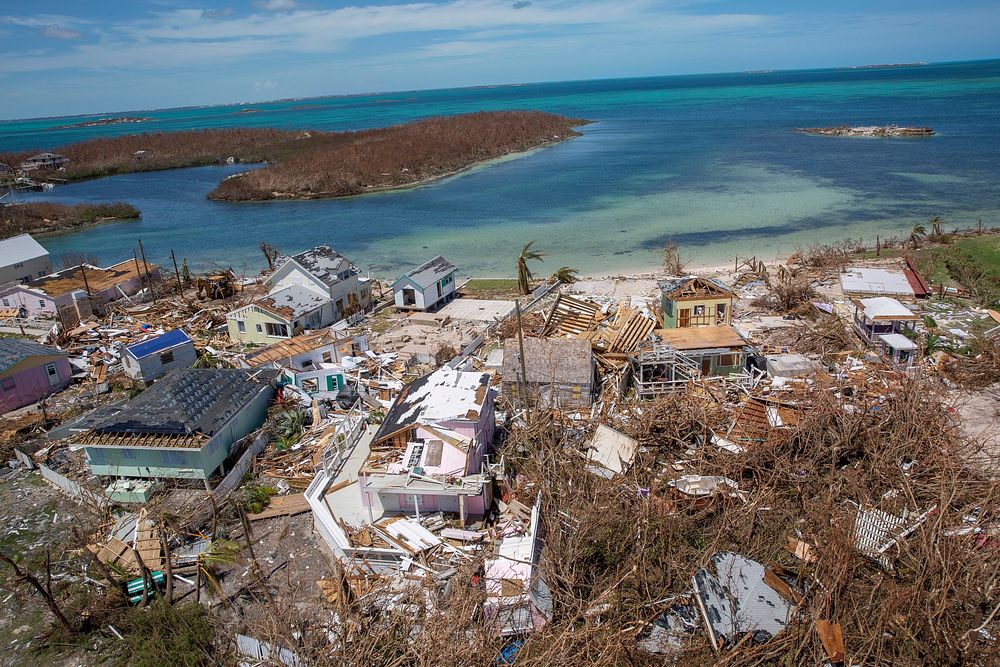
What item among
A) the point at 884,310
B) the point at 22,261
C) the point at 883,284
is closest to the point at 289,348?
the point at 884,310

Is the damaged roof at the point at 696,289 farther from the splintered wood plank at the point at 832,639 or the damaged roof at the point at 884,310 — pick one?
the splintered wood plank at the point at 832,639

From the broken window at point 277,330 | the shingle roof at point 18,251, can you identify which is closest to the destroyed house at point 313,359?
the broken window at point 277,330

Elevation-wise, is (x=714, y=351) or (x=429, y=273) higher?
(x=429, y=273)

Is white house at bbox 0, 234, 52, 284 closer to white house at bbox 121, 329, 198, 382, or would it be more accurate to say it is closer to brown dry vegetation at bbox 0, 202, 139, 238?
white house at bbox 121, 329, 198, 382

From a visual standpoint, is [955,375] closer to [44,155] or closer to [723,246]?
[723,246]

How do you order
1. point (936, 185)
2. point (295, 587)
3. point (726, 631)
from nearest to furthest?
point (726, 631), point (295, 587), point (936, 185)

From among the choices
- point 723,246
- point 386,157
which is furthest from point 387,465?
point 386,157

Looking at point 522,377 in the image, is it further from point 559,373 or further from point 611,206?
point 611,206
